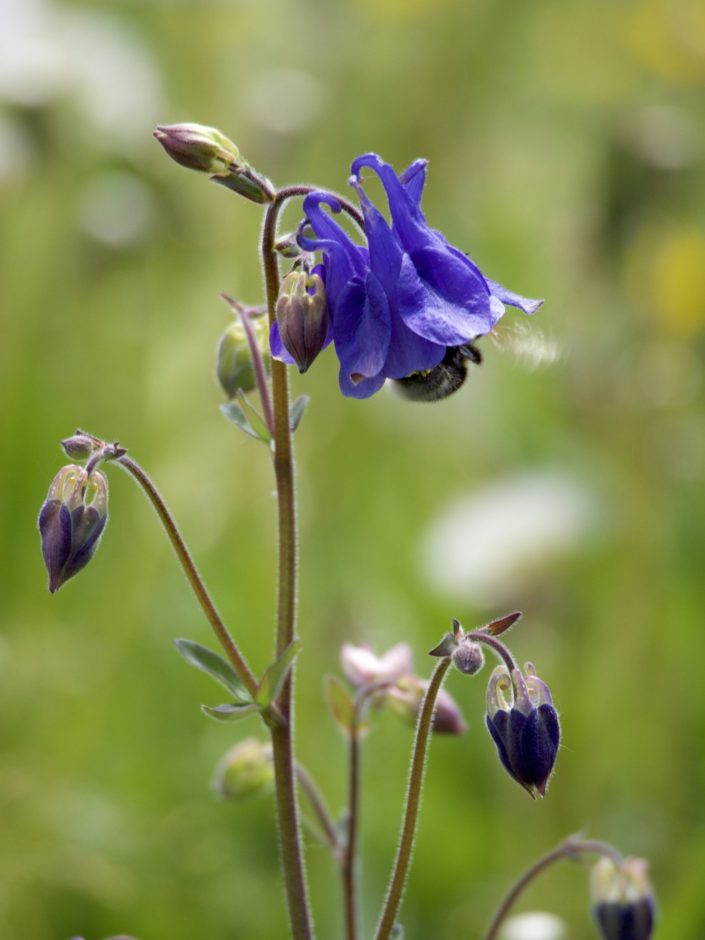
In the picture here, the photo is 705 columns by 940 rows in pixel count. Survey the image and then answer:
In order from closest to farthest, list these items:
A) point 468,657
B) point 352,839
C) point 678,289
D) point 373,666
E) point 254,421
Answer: point 468,657, point 254,421, point 352,839, point 373,666, point 678,289

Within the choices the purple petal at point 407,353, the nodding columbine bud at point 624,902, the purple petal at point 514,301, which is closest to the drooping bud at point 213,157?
the purple petal at point 407,353

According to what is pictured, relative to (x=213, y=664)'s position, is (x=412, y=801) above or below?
below

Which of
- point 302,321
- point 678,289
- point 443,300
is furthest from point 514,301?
point 678,289

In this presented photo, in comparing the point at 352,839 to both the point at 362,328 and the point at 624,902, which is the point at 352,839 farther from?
the point at 362,328

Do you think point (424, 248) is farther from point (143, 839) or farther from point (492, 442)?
point (492, 442)

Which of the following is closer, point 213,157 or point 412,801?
point 213,157

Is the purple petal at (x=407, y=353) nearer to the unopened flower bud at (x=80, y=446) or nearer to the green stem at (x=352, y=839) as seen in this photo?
the unopened flower bud at (x=80, y=446)
